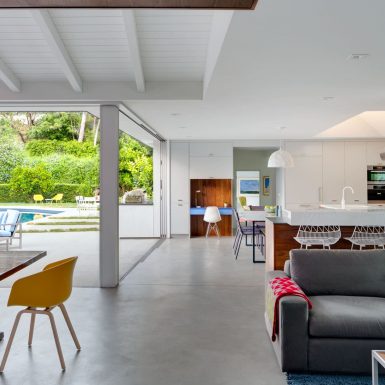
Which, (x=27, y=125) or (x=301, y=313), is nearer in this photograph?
(x=301, y=313)

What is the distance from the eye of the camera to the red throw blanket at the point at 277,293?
2.95 metres

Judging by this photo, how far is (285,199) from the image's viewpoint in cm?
962

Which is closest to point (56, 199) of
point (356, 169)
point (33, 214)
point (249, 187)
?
point (33, 214)

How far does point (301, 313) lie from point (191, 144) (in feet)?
24.5

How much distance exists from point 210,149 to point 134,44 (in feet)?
19.6

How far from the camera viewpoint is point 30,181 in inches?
655

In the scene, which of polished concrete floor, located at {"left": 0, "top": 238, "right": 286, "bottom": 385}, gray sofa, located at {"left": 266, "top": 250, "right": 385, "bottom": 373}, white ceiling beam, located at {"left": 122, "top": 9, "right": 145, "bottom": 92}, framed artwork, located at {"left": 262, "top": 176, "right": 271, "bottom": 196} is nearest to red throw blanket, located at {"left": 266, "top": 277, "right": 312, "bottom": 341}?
gray sofa, located at {"left": 266, "top": 250, "right": 385, "bottom": 373}

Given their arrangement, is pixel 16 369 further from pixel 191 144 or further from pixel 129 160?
pixel 129 160

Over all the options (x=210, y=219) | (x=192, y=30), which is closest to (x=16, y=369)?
(x=192, y=30)

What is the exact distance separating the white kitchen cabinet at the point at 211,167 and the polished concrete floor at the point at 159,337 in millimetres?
4394

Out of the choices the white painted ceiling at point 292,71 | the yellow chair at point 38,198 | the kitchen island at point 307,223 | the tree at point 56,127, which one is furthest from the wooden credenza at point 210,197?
the tree at point 56,127

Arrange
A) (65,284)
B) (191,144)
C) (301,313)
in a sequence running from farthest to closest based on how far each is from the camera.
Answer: (191,144) → (65,284) → (301,313)

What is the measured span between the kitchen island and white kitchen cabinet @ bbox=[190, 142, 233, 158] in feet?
14.0

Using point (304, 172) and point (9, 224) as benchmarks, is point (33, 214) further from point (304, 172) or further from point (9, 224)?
point (304, 172)
